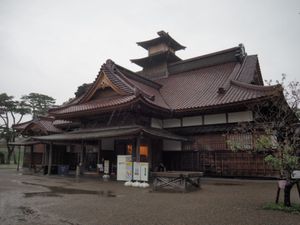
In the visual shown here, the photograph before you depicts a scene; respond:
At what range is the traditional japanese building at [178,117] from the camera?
607 inches

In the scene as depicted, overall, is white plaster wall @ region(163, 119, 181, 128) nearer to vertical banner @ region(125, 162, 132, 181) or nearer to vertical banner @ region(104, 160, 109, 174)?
vertical banner @ region(104, 160, 109, 174)

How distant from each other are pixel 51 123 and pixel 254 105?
20076mm

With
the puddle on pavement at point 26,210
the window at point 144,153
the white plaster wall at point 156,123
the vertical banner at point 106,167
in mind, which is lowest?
the puddle on pavement at point 26,210

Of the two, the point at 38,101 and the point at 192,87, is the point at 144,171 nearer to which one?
the point at 192,87

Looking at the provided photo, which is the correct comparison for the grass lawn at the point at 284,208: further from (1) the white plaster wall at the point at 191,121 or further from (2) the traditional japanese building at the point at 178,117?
(1) the white plaster wall at the point at 191,121

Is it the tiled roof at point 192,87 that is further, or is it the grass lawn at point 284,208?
the tiled roof at point 192,87

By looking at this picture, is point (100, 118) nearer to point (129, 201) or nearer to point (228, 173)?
point (228, 173)

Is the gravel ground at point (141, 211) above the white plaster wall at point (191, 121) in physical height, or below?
below

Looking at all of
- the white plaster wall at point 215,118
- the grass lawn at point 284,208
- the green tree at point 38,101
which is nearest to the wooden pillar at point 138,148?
the white plaster wall at point 215,118

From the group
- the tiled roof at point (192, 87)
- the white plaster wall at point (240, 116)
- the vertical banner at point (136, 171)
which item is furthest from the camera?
the tiled roof at point (192, 87)

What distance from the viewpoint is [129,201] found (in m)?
8.63

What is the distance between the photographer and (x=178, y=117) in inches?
739

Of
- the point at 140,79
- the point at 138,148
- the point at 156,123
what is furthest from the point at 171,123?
the point at 140,79

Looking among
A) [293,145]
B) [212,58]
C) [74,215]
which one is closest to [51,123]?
[212,58]
